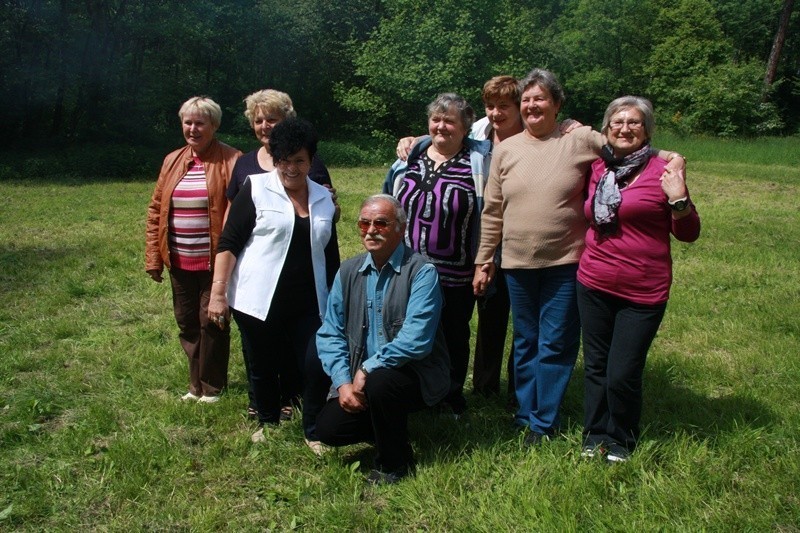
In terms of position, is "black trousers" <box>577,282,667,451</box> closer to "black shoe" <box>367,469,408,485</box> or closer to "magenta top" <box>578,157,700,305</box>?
"magenta top" <box>578,157,700,305</box>

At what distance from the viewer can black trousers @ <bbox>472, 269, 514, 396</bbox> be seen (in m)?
4.40

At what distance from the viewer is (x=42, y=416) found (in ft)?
14.4

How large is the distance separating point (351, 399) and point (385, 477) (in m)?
0.43

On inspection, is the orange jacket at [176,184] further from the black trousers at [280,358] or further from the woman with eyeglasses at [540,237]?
the woman with eyeglasses at [540,237]

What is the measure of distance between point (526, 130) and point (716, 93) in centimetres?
3327

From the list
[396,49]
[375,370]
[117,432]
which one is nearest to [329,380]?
[375,370]

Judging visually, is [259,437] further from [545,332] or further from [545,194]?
[545,194]

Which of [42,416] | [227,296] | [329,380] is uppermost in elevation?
[227,296]

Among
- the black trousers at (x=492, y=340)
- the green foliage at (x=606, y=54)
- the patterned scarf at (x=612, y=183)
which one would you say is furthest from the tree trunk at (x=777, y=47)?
the patterned scarf at (x=612, y=183)

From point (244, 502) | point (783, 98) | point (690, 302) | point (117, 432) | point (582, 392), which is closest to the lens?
point (244, 502)

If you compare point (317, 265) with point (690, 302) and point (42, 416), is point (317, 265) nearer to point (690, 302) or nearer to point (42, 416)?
point (42, 416)

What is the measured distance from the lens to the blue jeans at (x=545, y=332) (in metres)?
3.76

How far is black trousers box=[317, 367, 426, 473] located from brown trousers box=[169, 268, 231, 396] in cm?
121

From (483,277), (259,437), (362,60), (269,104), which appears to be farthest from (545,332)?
(362,60)
